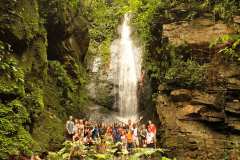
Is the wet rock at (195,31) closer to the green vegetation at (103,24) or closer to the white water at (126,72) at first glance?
the white water at (126,72)

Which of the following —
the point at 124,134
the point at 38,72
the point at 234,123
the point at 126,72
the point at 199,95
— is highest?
the point at 126,72

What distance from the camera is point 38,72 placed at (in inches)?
695

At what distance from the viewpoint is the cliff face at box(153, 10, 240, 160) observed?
1800 cm

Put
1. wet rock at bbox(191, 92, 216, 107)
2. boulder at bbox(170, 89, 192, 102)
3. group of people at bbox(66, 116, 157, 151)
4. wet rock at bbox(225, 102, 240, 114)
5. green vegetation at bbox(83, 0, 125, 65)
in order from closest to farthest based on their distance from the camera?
group of people at bbox(66, 116, 157, 151) → wet rock at bbox(225, 102, 240, 114) → wet rock at bbox(191, 92, 216, 107) → boulder at bbox(170, 89, 192, 102) → green vegetation at bbox(83, 0, 125, 65)

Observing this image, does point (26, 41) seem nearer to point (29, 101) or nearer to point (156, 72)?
point (29, 101)

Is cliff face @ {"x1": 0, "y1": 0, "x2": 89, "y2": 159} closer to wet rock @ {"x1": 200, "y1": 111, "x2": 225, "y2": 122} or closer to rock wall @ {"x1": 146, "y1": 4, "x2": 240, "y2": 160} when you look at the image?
rock wall @ {"x1": 146, "y1": 4, "x2": 240, "y2": 160}

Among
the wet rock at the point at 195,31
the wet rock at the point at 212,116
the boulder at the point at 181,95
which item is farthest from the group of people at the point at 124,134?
the wet rock at the point at 195,31

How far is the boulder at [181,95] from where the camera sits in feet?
64.5

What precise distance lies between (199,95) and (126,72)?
11851 millimetres

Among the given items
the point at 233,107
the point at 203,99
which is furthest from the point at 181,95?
the point at 233,107

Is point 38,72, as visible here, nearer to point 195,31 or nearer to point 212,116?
point 212,116

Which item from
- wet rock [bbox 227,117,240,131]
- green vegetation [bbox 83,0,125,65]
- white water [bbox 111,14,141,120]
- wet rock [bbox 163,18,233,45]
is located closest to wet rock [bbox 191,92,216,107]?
wet rock [bbox 227,117,240,131]

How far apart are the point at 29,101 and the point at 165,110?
747 centimetres

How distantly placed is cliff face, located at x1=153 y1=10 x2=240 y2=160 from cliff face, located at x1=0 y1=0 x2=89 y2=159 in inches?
213
